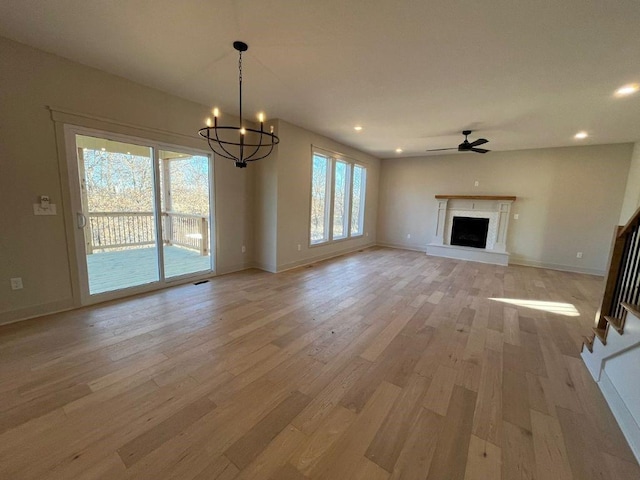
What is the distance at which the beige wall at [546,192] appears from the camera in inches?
209

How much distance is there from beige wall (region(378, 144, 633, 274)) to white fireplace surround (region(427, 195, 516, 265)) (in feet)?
0.67

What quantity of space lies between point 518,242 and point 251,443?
7068mm

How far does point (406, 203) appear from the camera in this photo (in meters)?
7.68

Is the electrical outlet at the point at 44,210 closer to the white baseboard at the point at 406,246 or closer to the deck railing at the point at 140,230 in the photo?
the deck railing at the point at 140,230

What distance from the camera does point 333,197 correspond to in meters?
6.11

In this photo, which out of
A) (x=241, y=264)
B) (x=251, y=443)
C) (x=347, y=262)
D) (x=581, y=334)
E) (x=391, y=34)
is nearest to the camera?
(x=251, y=443)

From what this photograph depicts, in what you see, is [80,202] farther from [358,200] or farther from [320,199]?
[358,200]

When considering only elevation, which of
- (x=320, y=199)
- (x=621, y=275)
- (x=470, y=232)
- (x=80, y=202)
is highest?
(x=320, y=199)

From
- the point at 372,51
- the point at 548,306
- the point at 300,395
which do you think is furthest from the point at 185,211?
the point at 548,306

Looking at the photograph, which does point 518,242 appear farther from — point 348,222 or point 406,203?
point 348,222

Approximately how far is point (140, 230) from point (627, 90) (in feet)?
22.7

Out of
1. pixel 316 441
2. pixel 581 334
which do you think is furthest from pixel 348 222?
pixel 316 441

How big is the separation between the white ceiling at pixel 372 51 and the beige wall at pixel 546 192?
69.4 inches

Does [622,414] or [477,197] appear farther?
[477,197]
